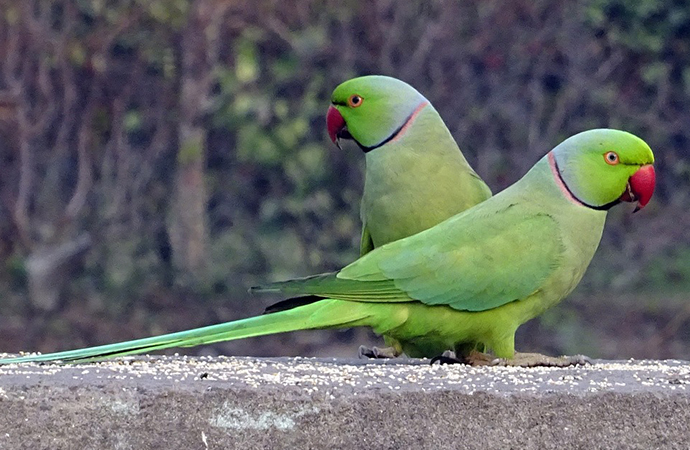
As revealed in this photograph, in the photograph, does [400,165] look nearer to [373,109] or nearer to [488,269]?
[373,109]

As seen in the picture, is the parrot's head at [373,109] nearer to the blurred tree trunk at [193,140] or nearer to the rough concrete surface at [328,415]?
the rough concrete surface at [328,415]

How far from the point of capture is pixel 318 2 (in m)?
6.24

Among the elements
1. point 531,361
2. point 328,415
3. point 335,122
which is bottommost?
point 531,361

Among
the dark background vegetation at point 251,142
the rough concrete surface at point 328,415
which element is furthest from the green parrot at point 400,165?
the dark background vegetation at point 251,142

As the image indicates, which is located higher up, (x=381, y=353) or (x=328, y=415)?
(x=328, y=415)

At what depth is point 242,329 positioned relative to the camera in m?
2.50

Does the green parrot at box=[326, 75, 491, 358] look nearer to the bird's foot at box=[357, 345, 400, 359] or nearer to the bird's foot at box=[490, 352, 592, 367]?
the bird's foot at box=[357, 345, 400, 359]

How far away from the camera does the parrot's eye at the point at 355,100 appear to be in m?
3.39

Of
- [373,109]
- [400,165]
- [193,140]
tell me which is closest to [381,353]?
[400,165]

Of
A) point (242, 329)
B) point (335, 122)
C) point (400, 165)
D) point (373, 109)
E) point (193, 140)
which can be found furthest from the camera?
point (193, 140)

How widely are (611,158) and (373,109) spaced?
78cm

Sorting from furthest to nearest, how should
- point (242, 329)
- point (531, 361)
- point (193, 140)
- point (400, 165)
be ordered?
1. point (193, 140)
2. point (400, 165)
3. point (531, 361)
4. point (242, 329)

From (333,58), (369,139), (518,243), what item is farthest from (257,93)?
(518,243)

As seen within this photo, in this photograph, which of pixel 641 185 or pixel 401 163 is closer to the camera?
pixel 641 185
